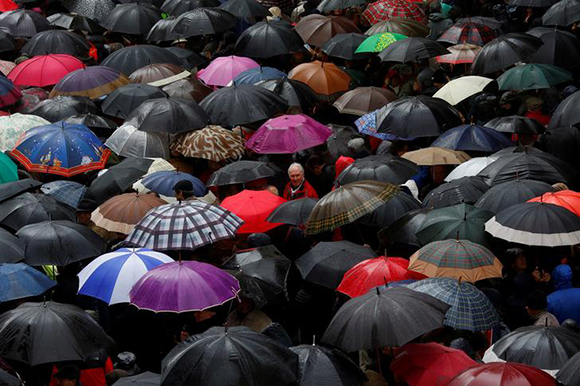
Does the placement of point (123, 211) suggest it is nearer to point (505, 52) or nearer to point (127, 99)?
point (127, 99)

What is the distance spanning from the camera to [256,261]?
11.3 meters

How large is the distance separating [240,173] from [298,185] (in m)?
0.67

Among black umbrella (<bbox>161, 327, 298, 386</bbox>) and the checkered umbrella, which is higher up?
black umbrella (<bbox>161, 327, 298, 386</bbox>)

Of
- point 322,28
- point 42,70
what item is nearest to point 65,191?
Answer: point 42,70

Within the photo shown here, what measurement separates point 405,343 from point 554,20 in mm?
10296

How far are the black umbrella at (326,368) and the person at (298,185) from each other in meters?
4.51

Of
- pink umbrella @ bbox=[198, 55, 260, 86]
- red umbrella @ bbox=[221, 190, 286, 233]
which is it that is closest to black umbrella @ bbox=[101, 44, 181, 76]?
pink umbrella @ bbox=[198, 55, 260, 86]

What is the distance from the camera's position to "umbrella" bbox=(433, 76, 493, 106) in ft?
53.1

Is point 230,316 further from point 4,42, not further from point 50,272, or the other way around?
point 4,42

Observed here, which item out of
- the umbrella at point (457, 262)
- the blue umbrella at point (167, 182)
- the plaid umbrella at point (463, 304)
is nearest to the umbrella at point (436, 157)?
the blue umbrella at point (167, 182)

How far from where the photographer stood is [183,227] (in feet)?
38.4

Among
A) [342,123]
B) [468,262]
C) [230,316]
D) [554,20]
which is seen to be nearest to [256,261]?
[230,316]

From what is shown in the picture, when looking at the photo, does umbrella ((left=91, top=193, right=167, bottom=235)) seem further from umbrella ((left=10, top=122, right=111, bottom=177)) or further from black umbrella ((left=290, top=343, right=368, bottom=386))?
black umbrella ((left=290, top=343, right=368, bottom=386))

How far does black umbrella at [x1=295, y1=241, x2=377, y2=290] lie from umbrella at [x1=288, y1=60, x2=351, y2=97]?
595 centimetres
